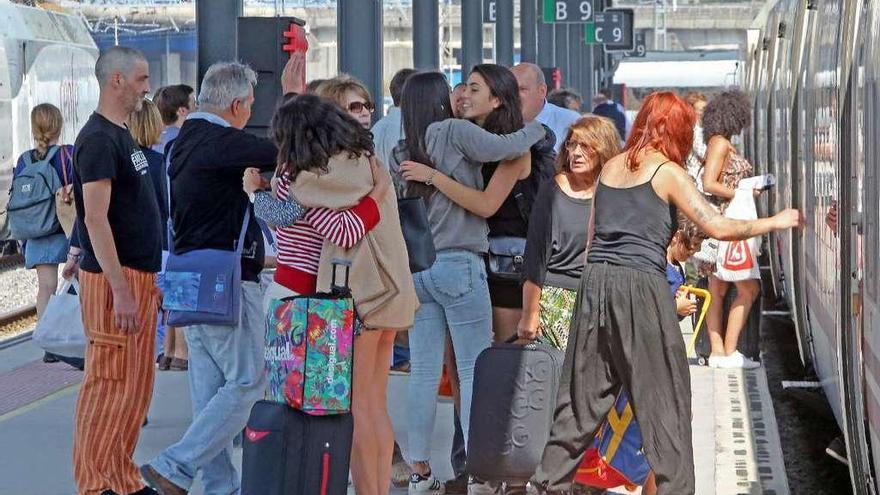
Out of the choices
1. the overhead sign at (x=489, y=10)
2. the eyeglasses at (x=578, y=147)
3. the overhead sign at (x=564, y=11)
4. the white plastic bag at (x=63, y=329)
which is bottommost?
the white plastic bag at (x=63, y=329)

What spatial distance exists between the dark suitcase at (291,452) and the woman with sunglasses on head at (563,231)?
1163 millimetres

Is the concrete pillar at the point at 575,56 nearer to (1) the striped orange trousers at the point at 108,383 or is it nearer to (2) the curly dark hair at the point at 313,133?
(1) the striped orange trousers at the point at 108,383

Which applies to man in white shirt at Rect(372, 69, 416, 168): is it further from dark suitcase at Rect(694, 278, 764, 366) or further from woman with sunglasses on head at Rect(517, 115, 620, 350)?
dark suitcase at Rect(694, 278, 764, 366)

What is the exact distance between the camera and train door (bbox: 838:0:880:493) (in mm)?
5426

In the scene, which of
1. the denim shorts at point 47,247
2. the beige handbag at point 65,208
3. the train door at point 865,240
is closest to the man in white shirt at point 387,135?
the train door at point 865,240

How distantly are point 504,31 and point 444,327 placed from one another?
18334mm

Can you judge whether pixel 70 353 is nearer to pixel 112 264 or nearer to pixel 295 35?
pixel 112 264

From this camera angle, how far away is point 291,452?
5.88 meters

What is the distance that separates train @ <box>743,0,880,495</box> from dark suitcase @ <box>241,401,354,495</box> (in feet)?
5.92

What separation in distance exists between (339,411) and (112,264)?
3.94 ft

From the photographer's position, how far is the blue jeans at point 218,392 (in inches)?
268

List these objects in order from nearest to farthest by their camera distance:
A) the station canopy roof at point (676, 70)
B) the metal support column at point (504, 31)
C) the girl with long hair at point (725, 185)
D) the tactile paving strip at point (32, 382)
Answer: the tactile paving strip at point (32, 382) < the girl with long hair at point (725, 185) < the metal support column at point (504, 31) < the station canopy roof at point (676, 70)

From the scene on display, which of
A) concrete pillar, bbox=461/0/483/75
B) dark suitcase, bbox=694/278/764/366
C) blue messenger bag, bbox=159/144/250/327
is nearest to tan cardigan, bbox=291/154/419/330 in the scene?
blue messenger bag, bbox=159/144/250/327

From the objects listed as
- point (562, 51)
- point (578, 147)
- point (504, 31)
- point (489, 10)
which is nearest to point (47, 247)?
point (578, 147)
